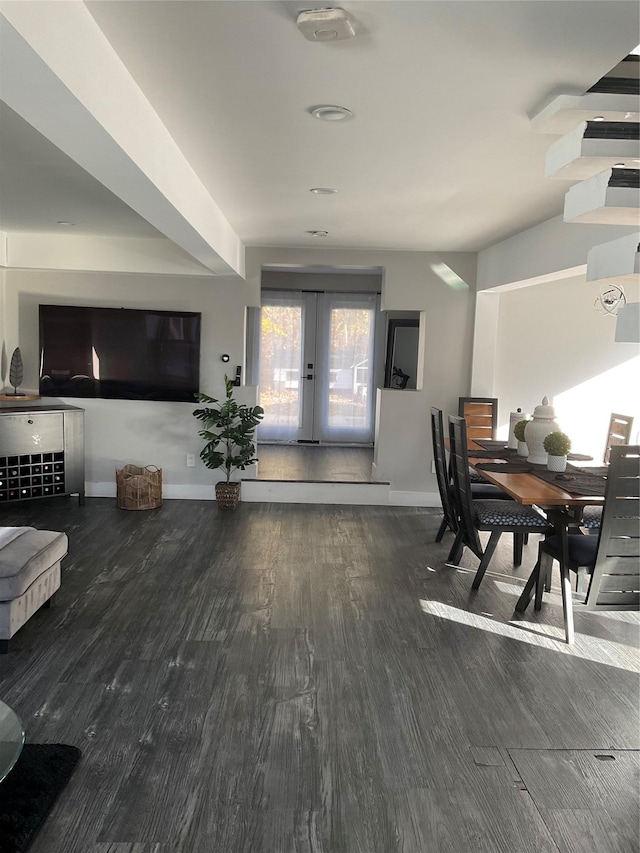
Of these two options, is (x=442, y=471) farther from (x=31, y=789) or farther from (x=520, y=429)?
(x=31, y=789)

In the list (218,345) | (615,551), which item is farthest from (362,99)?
(218,345)

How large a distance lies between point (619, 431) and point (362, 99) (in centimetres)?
382

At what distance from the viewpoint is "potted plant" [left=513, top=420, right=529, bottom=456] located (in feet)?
15.9

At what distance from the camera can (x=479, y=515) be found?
4184mm

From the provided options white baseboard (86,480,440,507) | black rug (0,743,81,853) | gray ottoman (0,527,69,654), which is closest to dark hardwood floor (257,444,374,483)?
white baseboard (86,480,440,507)

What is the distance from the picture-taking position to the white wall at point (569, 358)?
20.9 ft

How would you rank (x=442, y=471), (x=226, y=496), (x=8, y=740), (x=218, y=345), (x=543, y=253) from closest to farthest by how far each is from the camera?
(x=8, y=740) → (x=543, y=253) → (x=442, y=471) → (x=226, y=496) → (x=218, y=345)

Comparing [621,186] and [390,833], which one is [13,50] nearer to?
[621,186]

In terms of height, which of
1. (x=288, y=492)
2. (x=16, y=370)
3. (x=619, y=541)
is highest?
(x=16, y=370)

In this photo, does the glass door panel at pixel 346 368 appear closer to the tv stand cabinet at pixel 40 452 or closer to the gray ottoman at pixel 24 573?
the tv stand cabinet at pixel 40 452

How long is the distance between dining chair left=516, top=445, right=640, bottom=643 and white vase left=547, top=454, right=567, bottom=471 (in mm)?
831

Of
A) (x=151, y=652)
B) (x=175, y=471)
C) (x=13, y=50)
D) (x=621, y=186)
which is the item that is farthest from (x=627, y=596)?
(x=175, y=471)

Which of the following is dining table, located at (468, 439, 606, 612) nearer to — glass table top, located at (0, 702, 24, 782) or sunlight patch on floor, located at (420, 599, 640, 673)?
sunlight patch on floor, located at (420, 599, 640, 673)

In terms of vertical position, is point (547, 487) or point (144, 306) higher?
point (144, 306)
